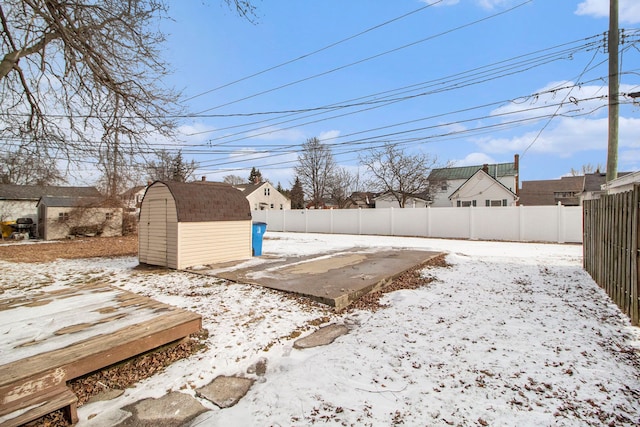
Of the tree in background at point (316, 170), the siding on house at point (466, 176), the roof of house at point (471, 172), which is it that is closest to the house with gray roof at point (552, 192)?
the siding on house at point (466, 176)

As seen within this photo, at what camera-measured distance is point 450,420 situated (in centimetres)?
216

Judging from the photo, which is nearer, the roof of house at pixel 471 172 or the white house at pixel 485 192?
the white house at pixel 485 192

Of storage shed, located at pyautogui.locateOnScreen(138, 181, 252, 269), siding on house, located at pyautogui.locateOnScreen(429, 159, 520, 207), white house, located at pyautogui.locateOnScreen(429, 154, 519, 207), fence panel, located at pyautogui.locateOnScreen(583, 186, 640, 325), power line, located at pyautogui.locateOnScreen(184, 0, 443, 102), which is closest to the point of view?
fence panel, located at pyautogui.locateOnScreen(583, 186, 640, 325)

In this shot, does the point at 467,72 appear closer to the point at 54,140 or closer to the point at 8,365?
the point at 54,140

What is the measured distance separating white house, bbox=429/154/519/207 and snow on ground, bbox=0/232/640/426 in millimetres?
26484

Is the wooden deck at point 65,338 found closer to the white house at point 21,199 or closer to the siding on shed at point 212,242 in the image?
the siding on shed at point 212,242

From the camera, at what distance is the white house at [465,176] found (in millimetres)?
31411

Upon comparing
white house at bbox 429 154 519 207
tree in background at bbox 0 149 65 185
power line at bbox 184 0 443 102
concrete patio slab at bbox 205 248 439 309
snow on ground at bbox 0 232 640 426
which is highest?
power line at bbox 184 0 443 102

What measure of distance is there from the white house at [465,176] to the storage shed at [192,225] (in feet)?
80.4

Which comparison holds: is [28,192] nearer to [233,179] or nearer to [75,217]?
[75,217]

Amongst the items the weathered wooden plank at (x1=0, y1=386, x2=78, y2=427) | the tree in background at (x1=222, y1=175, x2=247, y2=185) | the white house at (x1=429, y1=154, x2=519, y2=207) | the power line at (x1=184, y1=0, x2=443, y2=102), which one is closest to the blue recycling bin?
the power line at (x1=184, y1=0, x2=443, y2=102)

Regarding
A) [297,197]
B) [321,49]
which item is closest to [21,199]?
[321,49]

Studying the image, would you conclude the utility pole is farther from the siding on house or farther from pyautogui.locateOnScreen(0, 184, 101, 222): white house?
pyautogui.locateOnScreen(0, 184, 101, 222): white house

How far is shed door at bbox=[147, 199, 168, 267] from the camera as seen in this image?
793 centimetres
